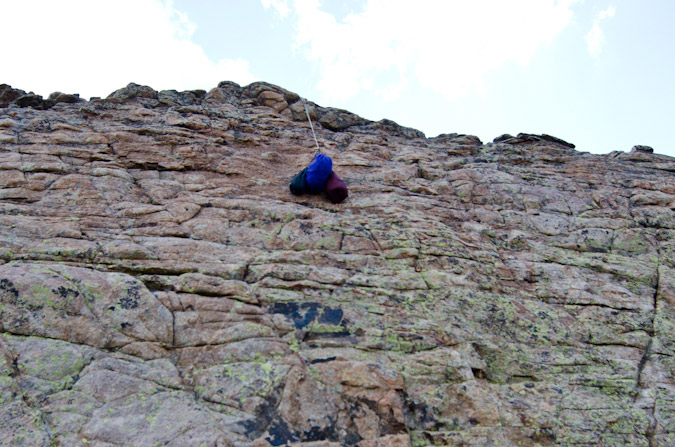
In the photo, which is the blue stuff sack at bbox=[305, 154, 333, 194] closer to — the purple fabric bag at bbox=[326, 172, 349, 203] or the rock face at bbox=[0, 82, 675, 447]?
the purple fabric bag at bbox=[326, 172, 349, 203]

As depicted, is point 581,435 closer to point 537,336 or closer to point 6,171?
point 537,336

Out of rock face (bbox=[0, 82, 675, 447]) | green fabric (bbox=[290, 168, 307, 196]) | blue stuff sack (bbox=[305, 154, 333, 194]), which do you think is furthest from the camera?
green fabric (bbox=[290, 168, 307, 196])

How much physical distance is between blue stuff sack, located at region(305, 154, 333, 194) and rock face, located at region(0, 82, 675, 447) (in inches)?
18.8

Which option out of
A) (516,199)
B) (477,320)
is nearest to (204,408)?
(477,320)

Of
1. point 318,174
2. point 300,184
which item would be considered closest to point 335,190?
point 318,174

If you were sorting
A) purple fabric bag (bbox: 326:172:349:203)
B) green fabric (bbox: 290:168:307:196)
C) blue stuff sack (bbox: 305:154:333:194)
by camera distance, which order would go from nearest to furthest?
purple fabric bag (bbox: 326:172:349:203)
blue stuff sack (bbox: 305:154:333:194)
green fabric (bbox: 290:168:307:196)

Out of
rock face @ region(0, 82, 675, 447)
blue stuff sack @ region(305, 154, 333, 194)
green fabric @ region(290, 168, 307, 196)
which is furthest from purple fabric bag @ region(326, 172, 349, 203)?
green fabric @ region(290, 168, 307, 196)

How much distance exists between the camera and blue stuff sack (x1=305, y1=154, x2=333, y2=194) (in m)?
13.8

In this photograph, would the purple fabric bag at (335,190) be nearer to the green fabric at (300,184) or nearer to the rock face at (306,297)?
the rock face at (306,297)

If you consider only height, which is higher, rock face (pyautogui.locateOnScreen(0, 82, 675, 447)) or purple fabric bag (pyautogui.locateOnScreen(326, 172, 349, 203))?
purple fabric bag (pyautogui.locateOnScreen(326, 172, 349, 203))

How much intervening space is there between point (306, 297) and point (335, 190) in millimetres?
4632

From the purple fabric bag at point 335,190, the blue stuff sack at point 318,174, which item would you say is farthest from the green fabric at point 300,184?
the purple fabric bag at point 335,190

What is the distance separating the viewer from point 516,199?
15562mm

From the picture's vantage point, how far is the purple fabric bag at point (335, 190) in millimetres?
13664
